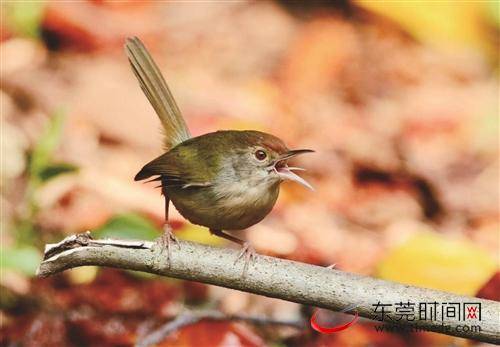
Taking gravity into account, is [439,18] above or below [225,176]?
above

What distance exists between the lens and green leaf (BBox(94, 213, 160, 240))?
4145 millimetres

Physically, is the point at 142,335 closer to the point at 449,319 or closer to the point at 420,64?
the point at 449,319

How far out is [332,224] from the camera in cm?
542

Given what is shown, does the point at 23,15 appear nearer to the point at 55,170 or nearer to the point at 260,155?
the point at 55,170

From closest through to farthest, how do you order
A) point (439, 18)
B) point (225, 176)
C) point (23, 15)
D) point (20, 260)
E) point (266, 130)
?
point (225, 176)
point (20, 260)
point (266, 130)
point (23, 15)
point (439, 18)

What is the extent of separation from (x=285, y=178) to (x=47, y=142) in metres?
1.55

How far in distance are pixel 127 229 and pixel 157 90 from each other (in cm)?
75

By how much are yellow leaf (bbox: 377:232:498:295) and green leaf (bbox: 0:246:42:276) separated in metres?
1.80

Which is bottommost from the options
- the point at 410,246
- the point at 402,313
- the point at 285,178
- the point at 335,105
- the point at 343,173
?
the point at 402,313

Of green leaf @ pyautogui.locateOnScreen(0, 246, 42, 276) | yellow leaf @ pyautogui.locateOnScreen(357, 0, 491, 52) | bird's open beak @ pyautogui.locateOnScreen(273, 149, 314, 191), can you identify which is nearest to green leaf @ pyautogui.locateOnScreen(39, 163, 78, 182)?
green leaf @ pyautogui.locateOnScreen(0, 246, 42, 276)

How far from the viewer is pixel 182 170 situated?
350 cm

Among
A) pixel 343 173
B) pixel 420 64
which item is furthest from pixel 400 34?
pixel 343 173

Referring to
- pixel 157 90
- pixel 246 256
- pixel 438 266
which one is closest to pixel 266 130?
pixel 438 266

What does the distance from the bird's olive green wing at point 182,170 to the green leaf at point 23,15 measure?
3.37 m
